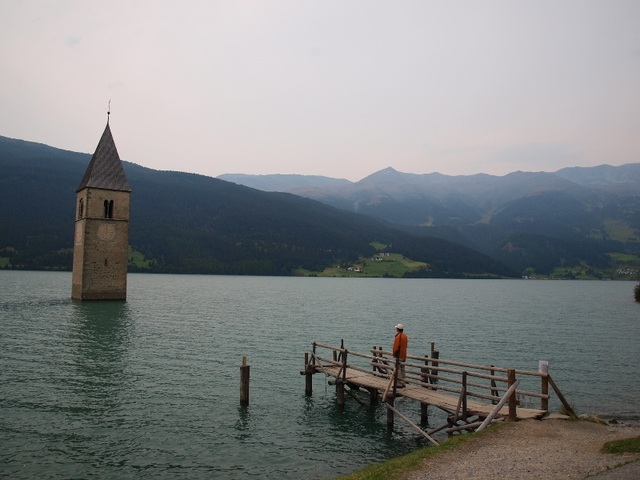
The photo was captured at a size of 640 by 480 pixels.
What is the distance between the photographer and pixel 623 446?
13.7 meters

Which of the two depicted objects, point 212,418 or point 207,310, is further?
point 207,310

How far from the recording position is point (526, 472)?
12633mm

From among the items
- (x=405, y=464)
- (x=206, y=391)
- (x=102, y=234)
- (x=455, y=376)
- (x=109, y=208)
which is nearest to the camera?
(x=405, y=464)

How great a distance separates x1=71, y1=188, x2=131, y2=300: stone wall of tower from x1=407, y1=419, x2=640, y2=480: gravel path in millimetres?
57155

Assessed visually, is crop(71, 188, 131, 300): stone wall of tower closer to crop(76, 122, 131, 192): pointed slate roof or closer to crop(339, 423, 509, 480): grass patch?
crop(76, 122, 131, 192): pointed slate roof

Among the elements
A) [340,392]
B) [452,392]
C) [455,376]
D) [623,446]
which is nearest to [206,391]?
[340,392]

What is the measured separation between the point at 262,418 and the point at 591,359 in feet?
99.9

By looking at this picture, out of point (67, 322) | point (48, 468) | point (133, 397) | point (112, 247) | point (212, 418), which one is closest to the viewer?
point (48, 468)

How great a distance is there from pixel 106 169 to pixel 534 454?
64.0 metres

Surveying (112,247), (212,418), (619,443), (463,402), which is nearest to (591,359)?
(463,402)

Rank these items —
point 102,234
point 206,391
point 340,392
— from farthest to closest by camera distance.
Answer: point 102,234
point 206,391
point 340,392

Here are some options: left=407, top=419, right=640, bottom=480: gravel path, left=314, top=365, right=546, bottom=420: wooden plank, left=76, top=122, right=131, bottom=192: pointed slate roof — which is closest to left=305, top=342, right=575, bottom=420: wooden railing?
left=314, top=365, right=546, bottom=420: wooden plank

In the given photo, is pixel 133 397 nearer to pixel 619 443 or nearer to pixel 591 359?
pixel 619 443

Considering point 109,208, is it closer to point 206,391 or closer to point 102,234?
point 102,234
